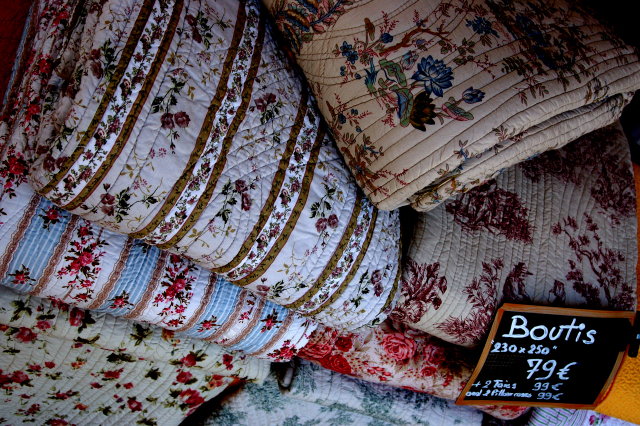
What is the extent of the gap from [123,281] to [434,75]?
588 millimetres

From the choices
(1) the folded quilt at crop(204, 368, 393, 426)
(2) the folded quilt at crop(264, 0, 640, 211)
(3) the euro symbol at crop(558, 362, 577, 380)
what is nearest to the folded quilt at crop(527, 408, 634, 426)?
(3) the euro symbol at crop(558, 362, 577, 380)

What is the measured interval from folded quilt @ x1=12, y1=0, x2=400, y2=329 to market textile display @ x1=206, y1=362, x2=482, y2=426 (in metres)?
0.36

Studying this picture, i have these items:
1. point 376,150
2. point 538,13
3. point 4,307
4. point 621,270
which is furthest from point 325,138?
point 621,270

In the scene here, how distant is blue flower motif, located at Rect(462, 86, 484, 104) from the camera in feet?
2.09

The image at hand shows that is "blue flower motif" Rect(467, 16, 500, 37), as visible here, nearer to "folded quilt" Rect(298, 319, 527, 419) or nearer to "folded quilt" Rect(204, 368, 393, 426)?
"folded quilt" Rect(298, 319, 527, 419)

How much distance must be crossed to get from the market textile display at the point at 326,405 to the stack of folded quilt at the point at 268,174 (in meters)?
0.18

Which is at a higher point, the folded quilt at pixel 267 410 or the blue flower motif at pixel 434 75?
the blue flower motif at pixel 434 75

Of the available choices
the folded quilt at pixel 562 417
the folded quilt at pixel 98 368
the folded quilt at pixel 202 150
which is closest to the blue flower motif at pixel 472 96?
the folded quilt at pixel 202 150

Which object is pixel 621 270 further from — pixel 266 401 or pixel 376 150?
pixel 266 401

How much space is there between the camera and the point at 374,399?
115cm

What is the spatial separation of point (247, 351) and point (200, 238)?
336 mm

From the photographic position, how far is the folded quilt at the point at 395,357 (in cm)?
98

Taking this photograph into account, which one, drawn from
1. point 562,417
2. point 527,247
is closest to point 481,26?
point 527,247

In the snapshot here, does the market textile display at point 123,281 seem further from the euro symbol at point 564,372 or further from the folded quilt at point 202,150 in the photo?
the euro symbol at point 564,372
